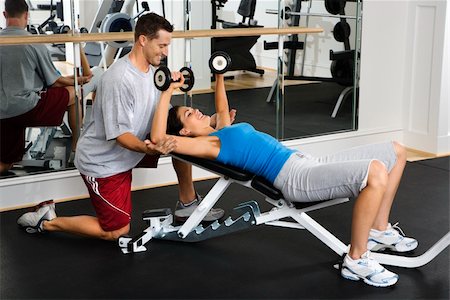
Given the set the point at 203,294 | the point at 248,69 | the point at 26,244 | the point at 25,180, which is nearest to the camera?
the point at 203,294

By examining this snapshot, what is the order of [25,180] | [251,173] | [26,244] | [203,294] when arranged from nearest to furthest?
[203,294] < [251,173] < [26,244] < [25,180]

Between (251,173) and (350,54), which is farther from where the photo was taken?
(350,54)

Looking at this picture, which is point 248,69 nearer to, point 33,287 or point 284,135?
point 284,135

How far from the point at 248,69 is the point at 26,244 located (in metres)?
1.51

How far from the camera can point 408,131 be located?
412 centimetres

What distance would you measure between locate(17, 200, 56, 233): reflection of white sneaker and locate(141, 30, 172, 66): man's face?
0.72m

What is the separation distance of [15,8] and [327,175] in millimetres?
1529

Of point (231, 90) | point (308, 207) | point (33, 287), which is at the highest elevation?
point (231, 90)

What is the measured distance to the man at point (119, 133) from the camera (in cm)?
251

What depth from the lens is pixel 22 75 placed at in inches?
120

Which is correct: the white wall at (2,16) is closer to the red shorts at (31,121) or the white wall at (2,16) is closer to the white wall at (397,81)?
the red shorts at (31,121)

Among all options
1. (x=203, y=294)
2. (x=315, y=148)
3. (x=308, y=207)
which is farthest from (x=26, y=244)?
(x=315, y=148)

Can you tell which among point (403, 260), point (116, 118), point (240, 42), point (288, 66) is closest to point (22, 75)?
point (116, 118)

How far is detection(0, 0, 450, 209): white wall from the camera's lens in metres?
3.88
